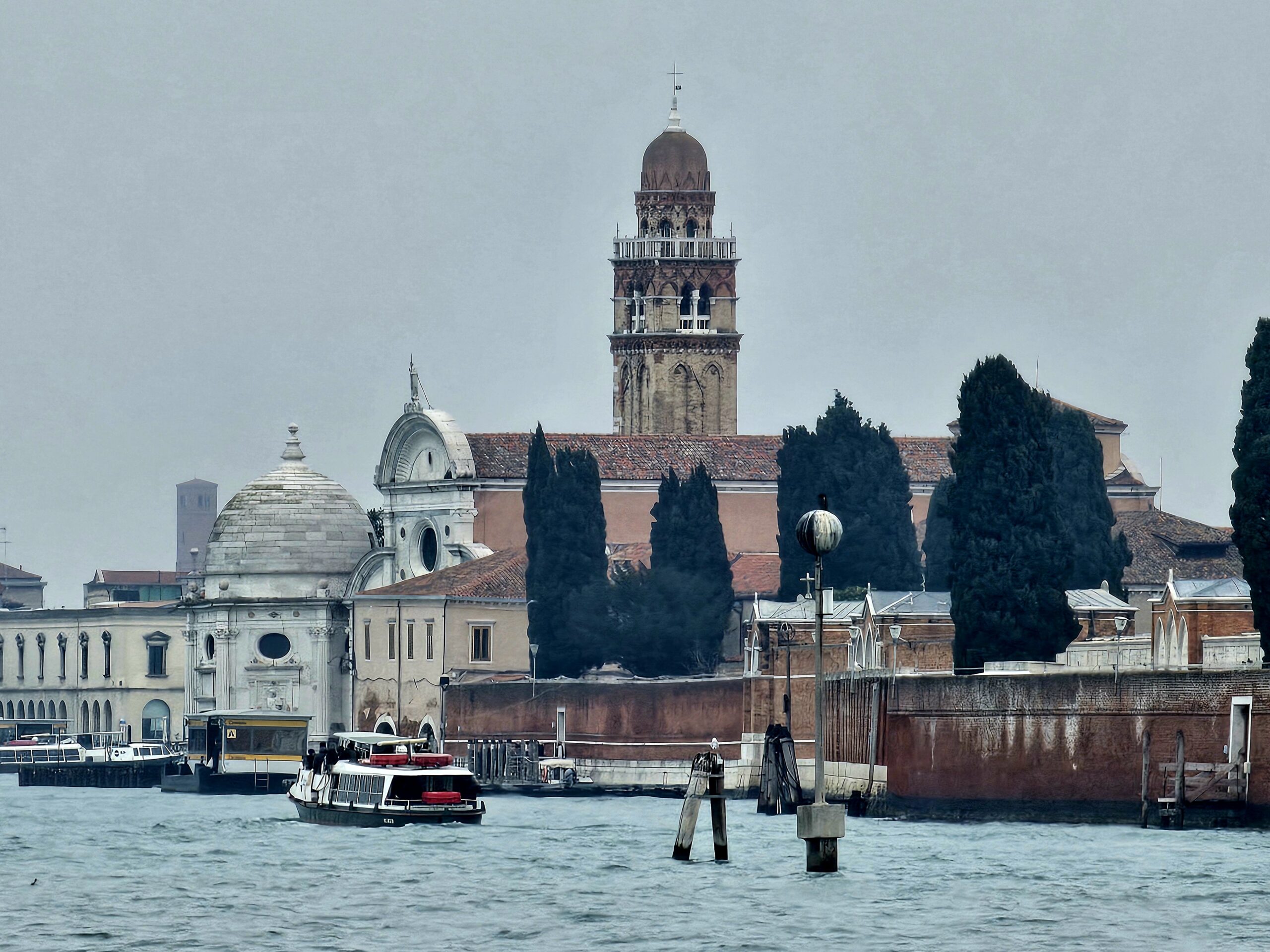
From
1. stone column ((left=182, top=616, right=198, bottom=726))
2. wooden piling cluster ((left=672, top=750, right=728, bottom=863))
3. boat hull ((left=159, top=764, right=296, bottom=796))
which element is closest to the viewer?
wooden piling cluster ((left=672, top=750, right=728, bottom=863))

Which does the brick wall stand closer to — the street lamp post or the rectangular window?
the street lamp post

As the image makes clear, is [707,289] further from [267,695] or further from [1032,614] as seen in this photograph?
[1032,614]

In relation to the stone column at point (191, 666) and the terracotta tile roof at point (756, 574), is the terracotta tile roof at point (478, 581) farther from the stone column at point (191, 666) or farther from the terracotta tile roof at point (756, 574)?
the stone column at point (191, 666)

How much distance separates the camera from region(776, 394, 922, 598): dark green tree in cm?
8462

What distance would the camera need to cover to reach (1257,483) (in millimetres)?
57250

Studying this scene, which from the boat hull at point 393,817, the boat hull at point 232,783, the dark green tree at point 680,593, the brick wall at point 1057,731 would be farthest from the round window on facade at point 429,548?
the brick wall at point 1057,731

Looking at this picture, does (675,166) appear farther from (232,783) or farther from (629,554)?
(232,783)

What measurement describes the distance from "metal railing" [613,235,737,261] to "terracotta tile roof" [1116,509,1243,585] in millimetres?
20682

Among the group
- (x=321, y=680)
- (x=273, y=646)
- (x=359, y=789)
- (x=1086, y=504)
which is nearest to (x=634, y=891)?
(x=359, y=789)

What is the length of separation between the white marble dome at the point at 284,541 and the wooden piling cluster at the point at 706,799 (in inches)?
2053

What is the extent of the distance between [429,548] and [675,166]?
1656 cm

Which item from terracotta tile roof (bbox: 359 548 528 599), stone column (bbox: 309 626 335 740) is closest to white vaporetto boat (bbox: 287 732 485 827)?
terracotta tile roof (bbox: 359 548 528 599)

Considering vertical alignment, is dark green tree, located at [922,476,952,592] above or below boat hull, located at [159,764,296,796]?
above

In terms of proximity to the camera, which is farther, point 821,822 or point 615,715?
point 615,715
